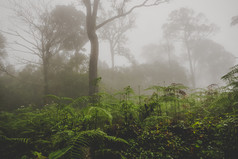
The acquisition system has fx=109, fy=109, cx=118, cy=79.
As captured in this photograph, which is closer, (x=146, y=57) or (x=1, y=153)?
(x=1, y=153)

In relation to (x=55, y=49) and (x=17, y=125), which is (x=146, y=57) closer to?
(x=55, y=49)

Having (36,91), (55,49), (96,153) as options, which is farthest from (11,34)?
(96,153)

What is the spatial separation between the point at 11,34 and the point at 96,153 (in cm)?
1185

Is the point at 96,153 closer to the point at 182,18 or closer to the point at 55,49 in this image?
the point at 55,49

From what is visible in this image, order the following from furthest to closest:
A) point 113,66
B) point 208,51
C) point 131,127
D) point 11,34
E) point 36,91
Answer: point 208,51 < point 113,66 < point 36,91 < point 11,34 < point 131,127

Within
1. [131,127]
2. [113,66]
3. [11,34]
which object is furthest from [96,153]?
[113,66]

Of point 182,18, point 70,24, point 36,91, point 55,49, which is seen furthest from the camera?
point 182,18

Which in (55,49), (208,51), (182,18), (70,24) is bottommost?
(55,49)

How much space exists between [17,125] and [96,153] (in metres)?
1.80

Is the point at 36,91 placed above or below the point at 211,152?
above

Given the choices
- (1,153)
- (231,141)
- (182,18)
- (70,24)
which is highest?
(182,18)

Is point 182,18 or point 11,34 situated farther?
point 182,18

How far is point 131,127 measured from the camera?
6.67 feet

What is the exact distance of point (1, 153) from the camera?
160 centimetres
